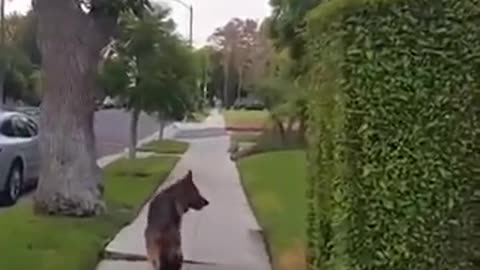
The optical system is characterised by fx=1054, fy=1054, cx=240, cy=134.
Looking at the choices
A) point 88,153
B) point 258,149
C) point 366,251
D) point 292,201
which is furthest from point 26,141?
point 258,149

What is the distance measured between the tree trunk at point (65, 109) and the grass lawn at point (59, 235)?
302mm

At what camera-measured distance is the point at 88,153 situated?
13.5 meters

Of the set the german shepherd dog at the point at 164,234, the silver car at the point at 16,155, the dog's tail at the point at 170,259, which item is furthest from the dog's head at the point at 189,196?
the silver car at the point at 16,155

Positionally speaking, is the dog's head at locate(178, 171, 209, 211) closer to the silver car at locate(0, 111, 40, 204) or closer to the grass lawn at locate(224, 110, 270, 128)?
the silver car at locate(0, 111, 40, 204)

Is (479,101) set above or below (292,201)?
above

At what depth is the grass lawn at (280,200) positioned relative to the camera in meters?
10.8

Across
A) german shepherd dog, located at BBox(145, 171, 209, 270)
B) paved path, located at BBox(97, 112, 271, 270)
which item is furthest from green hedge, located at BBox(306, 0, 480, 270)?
paved path, located at BBox(97, 112, 271, 270)

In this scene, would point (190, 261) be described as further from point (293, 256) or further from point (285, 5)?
point (285, 5)

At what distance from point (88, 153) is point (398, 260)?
360 inches

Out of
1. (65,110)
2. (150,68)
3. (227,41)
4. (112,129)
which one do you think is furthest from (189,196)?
(227,41)

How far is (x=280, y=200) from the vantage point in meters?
16.2

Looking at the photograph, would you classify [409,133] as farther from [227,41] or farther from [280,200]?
[227,41]

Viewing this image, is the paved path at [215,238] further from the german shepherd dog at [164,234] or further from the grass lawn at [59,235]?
the german shepherd dog at [164,234]

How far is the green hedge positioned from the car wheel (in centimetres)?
1129
